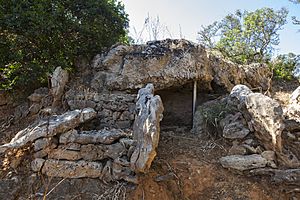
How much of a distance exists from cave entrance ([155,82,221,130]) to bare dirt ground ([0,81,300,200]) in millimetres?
1959

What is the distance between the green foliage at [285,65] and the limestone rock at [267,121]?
15.8 ft

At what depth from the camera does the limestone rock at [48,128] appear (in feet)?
11.6

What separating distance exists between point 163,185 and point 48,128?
181 cm

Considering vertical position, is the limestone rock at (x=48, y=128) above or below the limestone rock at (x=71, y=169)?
above

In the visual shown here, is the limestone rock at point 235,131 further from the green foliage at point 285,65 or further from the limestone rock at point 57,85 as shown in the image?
the green foliage at point 285,65

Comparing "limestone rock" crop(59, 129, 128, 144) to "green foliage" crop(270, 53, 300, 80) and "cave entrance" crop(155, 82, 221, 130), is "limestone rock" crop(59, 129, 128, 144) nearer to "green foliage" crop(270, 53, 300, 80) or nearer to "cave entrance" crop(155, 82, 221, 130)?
"cave entrance" crop(155, 82, 221, 130)

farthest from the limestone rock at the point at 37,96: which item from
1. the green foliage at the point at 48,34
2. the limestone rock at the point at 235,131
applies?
the limestone rock at the point at 235,131

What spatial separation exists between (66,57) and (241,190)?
13.4 feet

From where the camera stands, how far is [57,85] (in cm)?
466

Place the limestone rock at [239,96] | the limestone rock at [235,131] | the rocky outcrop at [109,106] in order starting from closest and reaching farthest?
1. the limestone rock at [235,131]
2. the limestone rock at [239,96]
3. the rocky outcrop at [109,106]

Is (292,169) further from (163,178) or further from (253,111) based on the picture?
(163,178)

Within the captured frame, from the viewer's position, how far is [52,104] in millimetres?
4688

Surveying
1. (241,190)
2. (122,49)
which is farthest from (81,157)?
(122,49)

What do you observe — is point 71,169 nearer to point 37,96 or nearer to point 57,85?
point 57,85
